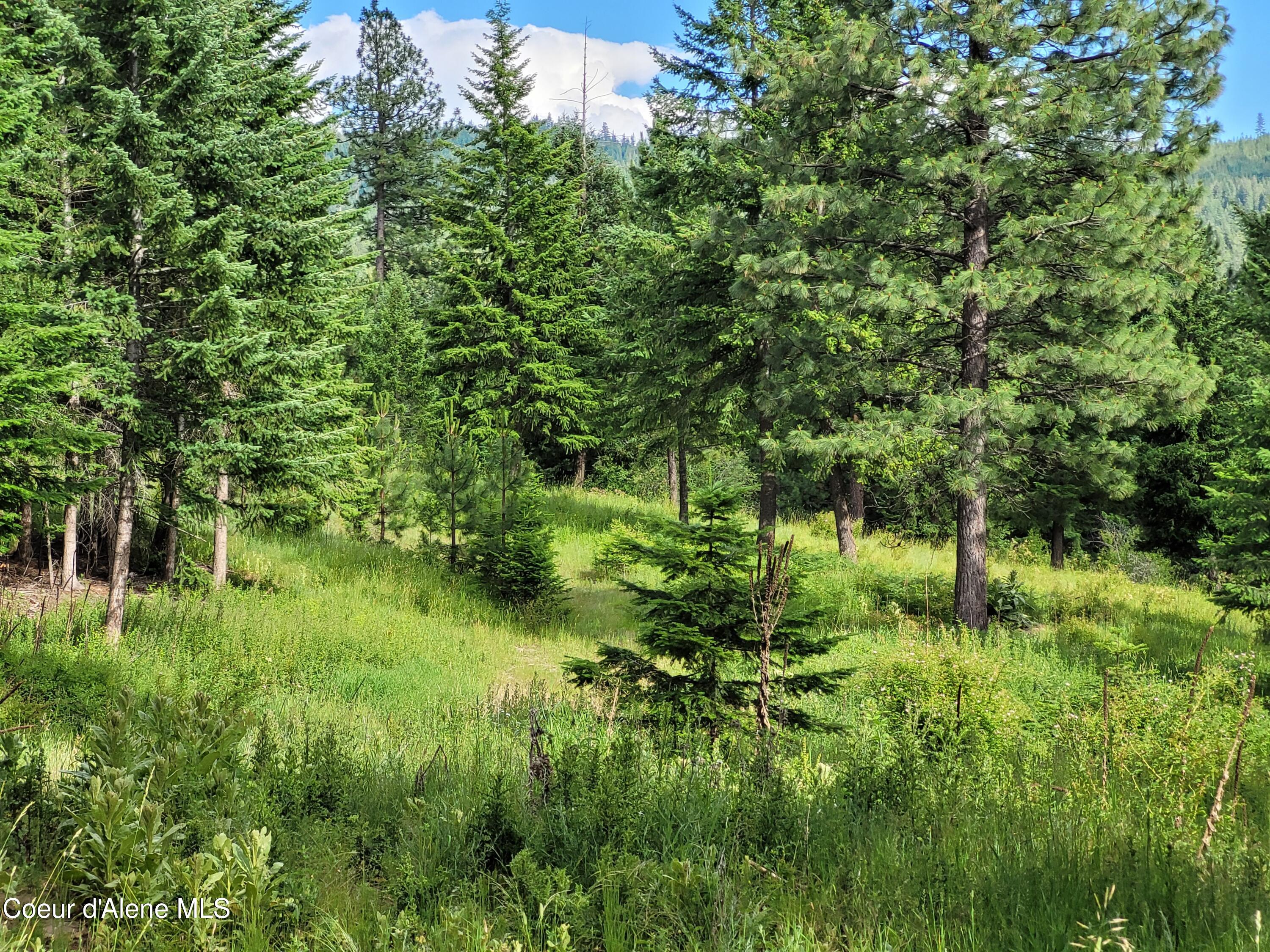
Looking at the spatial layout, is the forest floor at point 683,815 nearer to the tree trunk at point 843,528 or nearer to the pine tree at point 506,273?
the tree trunk at point 843,528

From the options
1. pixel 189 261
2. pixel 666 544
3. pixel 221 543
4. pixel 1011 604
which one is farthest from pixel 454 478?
pixel 1011 604

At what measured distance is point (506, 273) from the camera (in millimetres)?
22812

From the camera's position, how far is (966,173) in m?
10.8

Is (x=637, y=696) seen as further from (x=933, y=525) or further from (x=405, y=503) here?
(x=933, y=525)

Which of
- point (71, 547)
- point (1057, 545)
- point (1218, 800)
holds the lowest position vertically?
point (1057, 545)

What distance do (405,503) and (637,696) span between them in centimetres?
1154

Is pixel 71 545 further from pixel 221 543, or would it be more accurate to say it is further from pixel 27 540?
pixel 27 540

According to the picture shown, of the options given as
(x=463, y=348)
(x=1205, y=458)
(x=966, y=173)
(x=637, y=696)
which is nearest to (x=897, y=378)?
(x=966, y=173)

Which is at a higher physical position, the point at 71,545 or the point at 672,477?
the point at 672,477

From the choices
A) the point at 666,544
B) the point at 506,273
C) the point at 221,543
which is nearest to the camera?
the point at 666,544

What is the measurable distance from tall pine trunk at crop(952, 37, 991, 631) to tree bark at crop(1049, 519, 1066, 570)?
12.6m

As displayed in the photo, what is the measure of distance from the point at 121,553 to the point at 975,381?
11.9m

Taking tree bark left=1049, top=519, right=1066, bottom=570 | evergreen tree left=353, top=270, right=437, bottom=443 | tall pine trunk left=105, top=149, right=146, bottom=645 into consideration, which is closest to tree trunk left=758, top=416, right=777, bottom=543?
tall pine trunk left=105, top=149, right=146, bottom=645

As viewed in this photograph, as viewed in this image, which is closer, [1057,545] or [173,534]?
[173,534]
